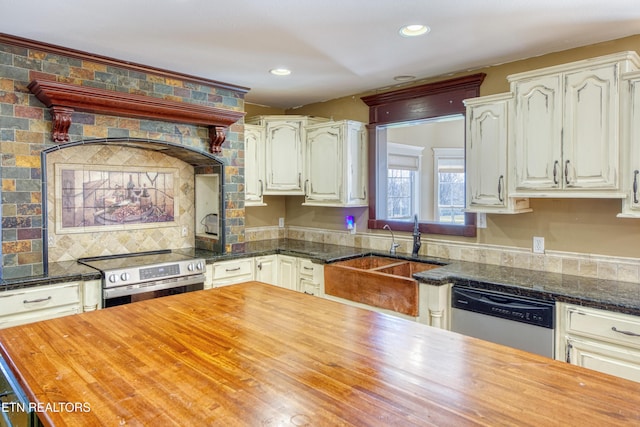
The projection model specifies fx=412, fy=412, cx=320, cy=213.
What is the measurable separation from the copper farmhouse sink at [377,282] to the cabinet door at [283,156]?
3.63ft

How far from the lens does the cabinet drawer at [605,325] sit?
2.09 meters

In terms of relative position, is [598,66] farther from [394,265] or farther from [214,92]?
[214,92]

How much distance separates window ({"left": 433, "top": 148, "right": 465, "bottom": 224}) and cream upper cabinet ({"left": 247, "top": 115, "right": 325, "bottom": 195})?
5.64 feet

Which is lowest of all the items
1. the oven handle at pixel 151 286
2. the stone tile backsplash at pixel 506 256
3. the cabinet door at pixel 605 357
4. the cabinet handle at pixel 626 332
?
the cabinet door at pixel 605 357

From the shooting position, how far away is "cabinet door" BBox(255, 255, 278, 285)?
3900 mm

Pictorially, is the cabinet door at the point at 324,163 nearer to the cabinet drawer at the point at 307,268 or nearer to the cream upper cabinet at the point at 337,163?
the cream upper cabinet at the point at 337,163

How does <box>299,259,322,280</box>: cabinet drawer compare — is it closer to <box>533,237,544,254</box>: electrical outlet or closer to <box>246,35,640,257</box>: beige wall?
<box>246,35,640,257</box>: beige wall


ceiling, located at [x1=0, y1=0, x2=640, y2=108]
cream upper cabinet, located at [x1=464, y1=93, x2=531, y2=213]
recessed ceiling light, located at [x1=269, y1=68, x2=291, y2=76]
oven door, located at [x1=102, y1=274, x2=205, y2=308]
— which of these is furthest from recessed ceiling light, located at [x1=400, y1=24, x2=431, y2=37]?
oven door, located at [x1=102, y1=274, x2=205, y2=308]

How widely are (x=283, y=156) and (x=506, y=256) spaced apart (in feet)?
7.52

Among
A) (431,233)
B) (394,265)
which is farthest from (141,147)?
(431,233)

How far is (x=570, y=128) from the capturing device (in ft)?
8.29

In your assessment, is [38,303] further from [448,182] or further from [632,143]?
[448,182]

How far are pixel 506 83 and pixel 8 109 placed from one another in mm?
3510

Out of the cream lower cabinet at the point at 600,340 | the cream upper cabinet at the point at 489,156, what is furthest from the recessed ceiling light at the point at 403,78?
the cream lower cabinet at the point at 600,340
